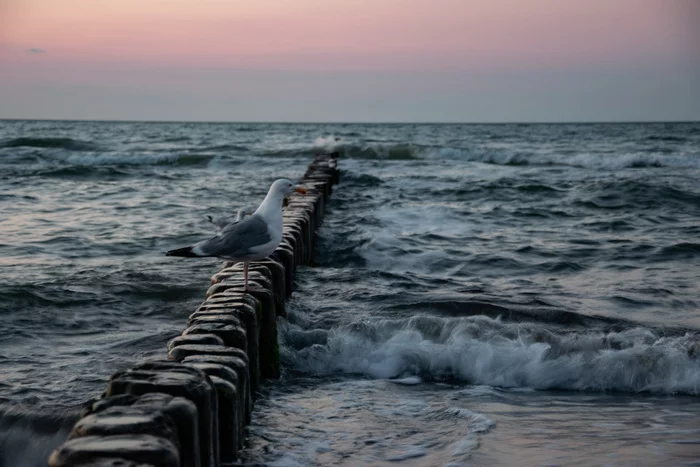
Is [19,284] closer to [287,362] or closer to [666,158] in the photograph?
[287,362]

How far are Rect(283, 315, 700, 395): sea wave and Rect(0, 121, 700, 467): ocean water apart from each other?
1 centimetres

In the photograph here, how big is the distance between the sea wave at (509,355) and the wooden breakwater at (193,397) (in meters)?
0.62

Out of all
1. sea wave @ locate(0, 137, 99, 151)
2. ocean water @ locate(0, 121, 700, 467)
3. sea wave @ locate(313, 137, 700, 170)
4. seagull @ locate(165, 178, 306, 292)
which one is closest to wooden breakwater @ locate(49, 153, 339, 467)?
seagull @ locate(165, 178, 306, 292)

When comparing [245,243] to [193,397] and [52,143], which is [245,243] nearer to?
[193,397]

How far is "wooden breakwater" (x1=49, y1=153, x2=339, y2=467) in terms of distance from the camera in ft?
7.39

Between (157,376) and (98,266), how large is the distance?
18.2 ft

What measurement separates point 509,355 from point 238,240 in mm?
1754

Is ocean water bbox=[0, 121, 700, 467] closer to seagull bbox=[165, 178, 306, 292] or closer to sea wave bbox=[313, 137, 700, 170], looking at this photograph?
seagull bbox=[165, 178, 306, 292]

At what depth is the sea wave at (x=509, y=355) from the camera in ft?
15.5

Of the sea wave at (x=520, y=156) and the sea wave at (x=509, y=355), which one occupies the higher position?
the sea wave at (x=520, y=156)

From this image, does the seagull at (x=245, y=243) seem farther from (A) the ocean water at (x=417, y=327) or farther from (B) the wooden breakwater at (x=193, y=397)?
(A) the ocean water at (x=417, y=327)

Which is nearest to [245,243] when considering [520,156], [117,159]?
[117,159]

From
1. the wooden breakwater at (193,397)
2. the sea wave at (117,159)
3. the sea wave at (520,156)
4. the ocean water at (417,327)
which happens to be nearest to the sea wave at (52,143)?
the sea wave at (117,159)

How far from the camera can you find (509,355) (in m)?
4.99
